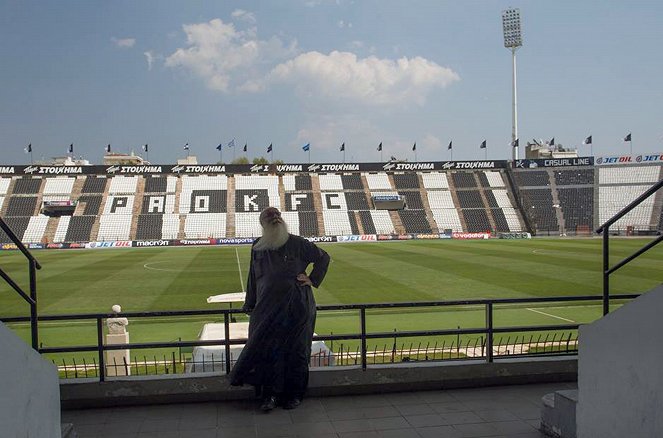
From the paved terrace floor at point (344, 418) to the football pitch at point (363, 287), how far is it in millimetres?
7653

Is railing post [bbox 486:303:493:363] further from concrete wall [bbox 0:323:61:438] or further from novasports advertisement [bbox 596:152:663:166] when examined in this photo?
novasports advertisement [bbox 596:152:663:166]

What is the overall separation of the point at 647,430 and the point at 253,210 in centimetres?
5609

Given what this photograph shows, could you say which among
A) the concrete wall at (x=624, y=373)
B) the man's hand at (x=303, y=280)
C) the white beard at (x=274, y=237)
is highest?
the white beard at (x=274, y=237)

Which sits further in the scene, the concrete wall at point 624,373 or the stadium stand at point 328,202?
the stadium stand at point 328,202

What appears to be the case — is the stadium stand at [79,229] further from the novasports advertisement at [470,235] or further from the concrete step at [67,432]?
the concrete step at [67,432]

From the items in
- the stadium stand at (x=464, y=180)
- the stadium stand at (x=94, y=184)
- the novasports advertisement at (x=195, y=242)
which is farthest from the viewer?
the stadium stand at (x=464, y=180)

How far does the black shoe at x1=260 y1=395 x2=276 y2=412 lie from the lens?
4785 mm

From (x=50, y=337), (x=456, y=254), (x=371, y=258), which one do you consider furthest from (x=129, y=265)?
(x=456, y=254)

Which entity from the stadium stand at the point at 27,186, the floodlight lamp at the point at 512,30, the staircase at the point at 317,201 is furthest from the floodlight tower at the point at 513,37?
the stadium stand at the point at 27,186

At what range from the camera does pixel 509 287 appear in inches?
789

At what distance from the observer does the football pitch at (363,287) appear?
15.4 meters

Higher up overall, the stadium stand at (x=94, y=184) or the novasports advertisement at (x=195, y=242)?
the stadium stand at (x=94, y=184)

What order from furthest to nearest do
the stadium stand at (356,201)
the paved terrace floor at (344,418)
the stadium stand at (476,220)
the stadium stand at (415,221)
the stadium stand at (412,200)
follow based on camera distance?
1. the stadium stand at (412,200)
2. the stadium stand at (356,201)
3. the stadium stand at (476,220)
4. the stadium stand at (415,221)
5. the paved terrace floor at (344,418)

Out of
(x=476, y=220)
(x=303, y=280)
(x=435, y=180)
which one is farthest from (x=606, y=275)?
(x=435, y=180)
